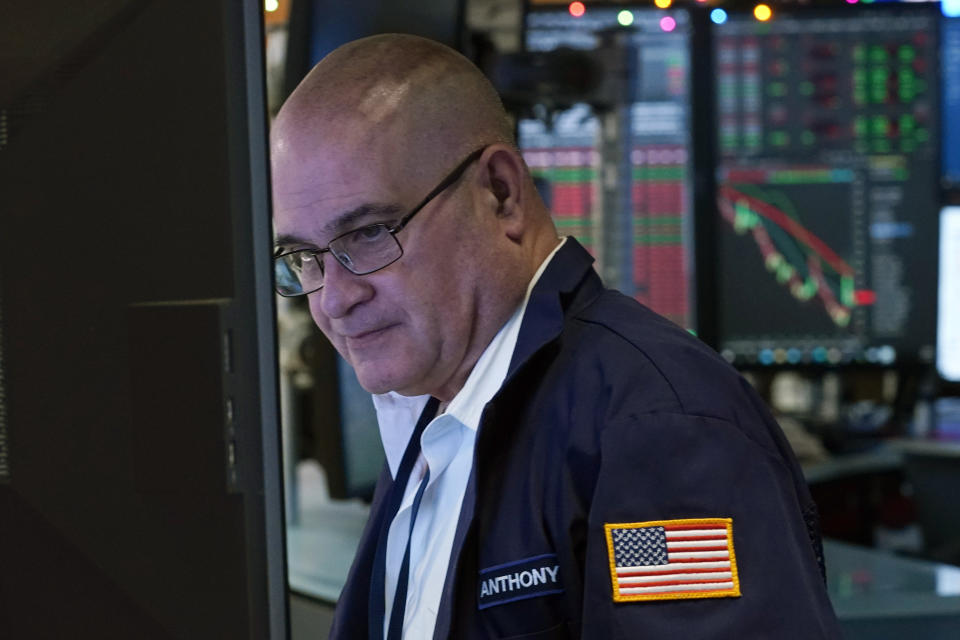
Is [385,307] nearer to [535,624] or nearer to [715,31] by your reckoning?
[535,624]

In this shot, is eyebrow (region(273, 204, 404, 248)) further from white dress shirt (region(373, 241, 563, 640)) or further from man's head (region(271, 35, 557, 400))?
white dress shirt (region(373, 241, 563, 640))

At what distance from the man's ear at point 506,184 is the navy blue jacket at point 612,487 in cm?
8

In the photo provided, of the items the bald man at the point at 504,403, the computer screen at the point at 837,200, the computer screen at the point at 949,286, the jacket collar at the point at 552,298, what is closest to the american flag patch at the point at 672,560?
the bald man at the point at 504,403

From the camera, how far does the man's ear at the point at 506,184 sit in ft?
2.75

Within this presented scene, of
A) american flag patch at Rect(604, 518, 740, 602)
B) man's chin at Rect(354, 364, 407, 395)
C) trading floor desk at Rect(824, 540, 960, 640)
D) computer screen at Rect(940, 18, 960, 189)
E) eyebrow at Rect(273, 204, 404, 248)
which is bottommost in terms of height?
trading floor desk at Rect(824, 540, 960, 640)

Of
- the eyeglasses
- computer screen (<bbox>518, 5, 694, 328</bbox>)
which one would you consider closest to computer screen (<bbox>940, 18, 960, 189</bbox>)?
computer screen (<bbox>518, 5, 694, 328</bbox>)

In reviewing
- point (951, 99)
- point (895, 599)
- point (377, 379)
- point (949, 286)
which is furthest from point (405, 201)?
point (951, 99)

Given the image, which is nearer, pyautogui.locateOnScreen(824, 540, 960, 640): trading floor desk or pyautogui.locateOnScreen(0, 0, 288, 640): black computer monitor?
pyautogui.locateOnScreen(0, 0, 288, 640): black computer monitor

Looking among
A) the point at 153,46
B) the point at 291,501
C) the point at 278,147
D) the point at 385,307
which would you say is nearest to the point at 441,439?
the point at 385,307

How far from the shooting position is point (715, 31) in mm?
2416

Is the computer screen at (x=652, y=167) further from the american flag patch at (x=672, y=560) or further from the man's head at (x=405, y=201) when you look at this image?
the american flag patch at (x=672, y=560)

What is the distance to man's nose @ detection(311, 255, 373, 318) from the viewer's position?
0.78 m

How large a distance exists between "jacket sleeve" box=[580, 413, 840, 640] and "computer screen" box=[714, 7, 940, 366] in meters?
1.79

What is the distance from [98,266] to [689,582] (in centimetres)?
36
